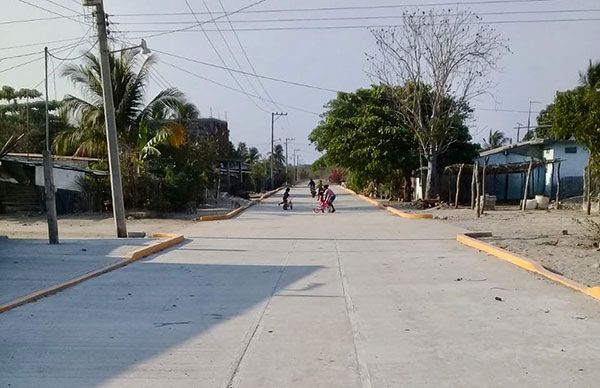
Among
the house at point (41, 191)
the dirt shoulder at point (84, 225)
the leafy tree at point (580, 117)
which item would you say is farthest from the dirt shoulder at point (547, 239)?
the house at point (41, 191)

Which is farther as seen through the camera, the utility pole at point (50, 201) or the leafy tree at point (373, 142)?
the leafy tree at point (373, 142)

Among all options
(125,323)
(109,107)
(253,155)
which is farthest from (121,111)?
(253,155)

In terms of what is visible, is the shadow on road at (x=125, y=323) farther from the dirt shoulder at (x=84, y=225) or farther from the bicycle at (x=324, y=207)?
the bicycle at (x=324, y=207)

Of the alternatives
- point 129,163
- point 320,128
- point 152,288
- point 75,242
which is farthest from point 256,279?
point 320,128

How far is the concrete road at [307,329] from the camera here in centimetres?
528

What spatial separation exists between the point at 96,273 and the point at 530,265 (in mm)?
7690

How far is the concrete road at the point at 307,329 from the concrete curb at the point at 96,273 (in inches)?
8.3

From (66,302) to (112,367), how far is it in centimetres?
334

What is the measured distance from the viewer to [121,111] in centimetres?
2781

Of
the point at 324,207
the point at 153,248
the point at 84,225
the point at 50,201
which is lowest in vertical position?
the point at 324,207

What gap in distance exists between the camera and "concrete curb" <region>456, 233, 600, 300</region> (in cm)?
870

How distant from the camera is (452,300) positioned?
855 cm

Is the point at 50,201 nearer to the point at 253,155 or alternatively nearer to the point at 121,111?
the point at 121,111

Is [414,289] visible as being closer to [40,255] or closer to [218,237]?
[40,255]
